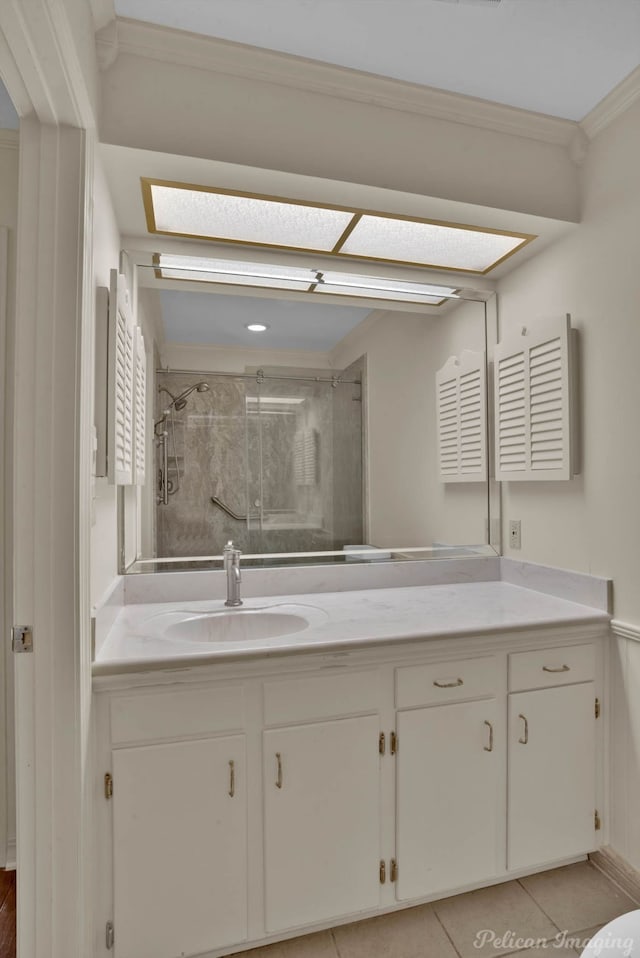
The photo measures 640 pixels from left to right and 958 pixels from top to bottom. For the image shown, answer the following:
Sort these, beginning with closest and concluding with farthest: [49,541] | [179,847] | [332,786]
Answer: [49,541], [179,847], [332,786]

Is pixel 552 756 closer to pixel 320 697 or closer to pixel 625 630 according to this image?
pixel 625 630

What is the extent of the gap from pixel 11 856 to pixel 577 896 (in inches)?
72.8

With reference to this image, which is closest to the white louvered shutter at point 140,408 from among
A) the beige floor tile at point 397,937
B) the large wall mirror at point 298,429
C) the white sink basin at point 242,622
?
the large wall mirror at point 298,429

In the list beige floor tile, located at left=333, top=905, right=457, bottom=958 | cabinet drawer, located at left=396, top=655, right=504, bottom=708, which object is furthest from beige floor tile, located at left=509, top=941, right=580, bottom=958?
cabinet drawer, located at left=396, top=655, right=504, bottom=708

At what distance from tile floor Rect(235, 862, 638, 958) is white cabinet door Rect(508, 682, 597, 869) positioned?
0.09 m

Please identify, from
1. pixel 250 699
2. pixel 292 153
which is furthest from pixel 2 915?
pixel 292 153

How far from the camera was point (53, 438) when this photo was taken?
3.92 feet

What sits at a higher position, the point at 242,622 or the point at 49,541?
the point at 49,541

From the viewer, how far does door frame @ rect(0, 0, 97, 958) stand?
1.19m

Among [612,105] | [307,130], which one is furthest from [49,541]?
[612,105]

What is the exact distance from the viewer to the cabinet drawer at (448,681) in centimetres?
150

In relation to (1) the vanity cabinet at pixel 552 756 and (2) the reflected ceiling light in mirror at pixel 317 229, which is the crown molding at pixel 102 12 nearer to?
(2) the reflected ceiling light in mirror at pixel 317 229

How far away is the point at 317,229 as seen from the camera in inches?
73.3

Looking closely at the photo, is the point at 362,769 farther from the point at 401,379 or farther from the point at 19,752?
the point at 401,379
